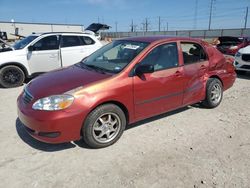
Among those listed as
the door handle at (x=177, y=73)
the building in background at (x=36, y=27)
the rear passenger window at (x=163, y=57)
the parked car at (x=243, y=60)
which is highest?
the building in background at (x=36, y=27)

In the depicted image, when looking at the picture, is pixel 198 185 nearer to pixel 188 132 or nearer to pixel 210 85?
pixel 188 132

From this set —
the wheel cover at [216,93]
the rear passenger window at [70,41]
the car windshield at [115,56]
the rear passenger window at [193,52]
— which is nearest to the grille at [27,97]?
the car windshield at [115,56]

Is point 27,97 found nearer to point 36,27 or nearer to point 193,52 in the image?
point 193,52

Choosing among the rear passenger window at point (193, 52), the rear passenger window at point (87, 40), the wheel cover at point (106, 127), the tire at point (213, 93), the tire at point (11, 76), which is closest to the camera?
the wheel cover at point (106, 127)

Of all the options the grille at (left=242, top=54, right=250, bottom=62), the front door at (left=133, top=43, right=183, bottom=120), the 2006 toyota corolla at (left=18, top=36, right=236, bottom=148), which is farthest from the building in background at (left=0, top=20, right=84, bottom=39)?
the front door at (left=133, top=43, right=183, bottom=120)

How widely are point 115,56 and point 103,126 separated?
1.48m

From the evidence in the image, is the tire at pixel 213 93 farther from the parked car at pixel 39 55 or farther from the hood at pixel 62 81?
the parked car at pixel 39 55

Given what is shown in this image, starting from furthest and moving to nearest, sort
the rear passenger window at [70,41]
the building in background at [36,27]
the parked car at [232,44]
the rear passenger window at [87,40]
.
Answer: the building in background at [36,27] → the parked car at [232,44] → the rear passenger window at [87,40] → the rear passenger window at [70,41]

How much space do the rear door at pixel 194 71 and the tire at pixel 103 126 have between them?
1591 millimetres

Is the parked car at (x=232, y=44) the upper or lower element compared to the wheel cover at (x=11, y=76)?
upper

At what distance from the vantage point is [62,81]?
3.74 m

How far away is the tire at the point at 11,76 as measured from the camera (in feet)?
23.8

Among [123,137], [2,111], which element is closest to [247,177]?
[123,137]

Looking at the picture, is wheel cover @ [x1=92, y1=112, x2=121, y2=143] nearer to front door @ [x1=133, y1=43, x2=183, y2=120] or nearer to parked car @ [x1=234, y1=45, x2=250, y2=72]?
front door @ [x1=133, y1=43, x2=183, y2=120]
